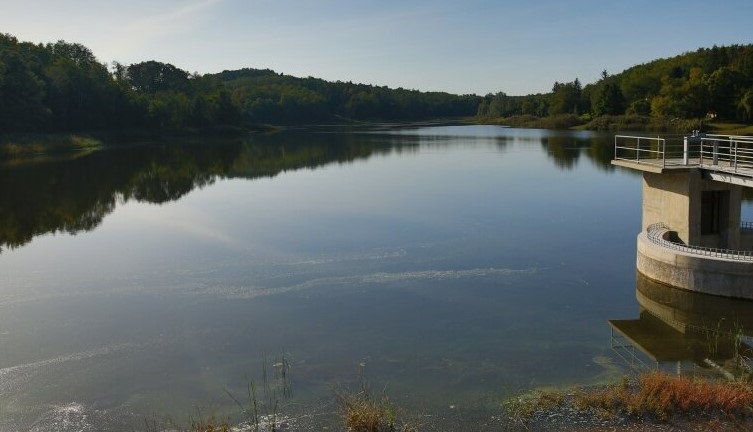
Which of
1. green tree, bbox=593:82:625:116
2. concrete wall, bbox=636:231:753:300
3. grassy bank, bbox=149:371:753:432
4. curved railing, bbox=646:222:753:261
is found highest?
green tree, bbox=593:82:625:116

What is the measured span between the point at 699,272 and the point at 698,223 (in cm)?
272

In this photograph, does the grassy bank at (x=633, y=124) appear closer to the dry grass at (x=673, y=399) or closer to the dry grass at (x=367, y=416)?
the dry grass at (x=673, y=399)

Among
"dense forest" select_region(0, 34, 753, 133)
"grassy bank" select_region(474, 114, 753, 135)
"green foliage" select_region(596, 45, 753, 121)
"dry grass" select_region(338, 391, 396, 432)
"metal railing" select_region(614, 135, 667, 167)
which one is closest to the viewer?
"dry grass" select_region(338, 391, 396, 432)

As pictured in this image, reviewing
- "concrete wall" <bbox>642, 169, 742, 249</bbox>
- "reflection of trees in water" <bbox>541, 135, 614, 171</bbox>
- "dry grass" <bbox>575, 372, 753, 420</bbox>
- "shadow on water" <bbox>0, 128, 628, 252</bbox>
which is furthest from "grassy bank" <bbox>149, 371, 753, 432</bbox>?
"reflection of trees in water" <bbox>541, 135, 614, 171</bbox>

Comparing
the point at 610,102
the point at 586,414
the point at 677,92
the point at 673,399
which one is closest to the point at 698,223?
the point at 673,399

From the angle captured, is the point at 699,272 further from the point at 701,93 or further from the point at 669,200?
the point at 701,93

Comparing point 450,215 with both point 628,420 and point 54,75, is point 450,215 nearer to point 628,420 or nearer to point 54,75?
point 628,420

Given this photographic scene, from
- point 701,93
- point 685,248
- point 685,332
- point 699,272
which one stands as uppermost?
point 701,93

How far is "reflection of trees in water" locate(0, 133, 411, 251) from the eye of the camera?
32.2 metres

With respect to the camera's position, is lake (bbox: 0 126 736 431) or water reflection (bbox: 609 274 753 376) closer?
lake (bbox: 0 126 736 431)

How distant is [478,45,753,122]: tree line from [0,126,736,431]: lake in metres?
51.2

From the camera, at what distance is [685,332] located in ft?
51.3

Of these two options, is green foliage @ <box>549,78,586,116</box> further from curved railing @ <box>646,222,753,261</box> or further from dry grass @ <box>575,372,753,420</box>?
dry grass @ <box>575,372,753,420</box>

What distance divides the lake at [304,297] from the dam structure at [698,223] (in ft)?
4.34
